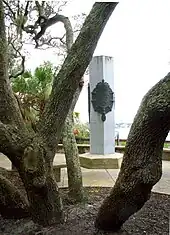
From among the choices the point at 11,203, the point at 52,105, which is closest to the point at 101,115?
the point at 11,203

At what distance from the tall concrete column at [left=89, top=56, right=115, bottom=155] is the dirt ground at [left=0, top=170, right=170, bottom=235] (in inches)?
105

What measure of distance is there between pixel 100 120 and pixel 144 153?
13.9 feet

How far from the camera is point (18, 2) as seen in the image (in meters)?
5.12

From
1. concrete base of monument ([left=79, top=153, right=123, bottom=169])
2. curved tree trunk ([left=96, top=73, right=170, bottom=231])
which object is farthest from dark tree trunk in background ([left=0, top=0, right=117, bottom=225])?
concrete base of monument ([left=79, top=153, right=123, bottom=169])

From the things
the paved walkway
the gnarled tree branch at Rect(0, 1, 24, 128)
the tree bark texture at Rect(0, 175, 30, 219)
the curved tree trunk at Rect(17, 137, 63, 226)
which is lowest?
the paved walkway

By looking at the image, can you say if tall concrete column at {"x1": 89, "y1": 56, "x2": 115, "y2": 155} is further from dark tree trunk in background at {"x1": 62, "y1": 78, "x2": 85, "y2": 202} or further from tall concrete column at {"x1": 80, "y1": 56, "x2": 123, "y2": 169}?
dark tree trunk in background at {"x1": 62, "y1": 78, "x2": 85, "y2": 202}

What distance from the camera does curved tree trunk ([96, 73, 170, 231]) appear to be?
179 centimetres

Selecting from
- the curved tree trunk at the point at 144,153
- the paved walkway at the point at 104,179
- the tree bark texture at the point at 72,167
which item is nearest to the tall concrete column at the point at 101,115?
the paved walkway at the point at 104,179

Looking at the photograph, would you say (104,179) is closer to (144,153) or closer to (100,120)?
(100,120)

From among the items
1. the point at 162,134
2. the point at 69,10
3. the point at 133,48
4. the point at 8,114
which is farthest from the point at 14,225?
the point at 133,48

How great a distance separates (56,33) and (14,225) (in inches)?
160

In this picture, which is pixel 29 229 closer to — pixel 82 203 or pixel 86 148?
pixel 82 203

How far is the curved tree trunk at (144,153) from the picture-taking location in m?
1.79

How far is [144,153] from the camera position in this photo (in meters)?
1.98
